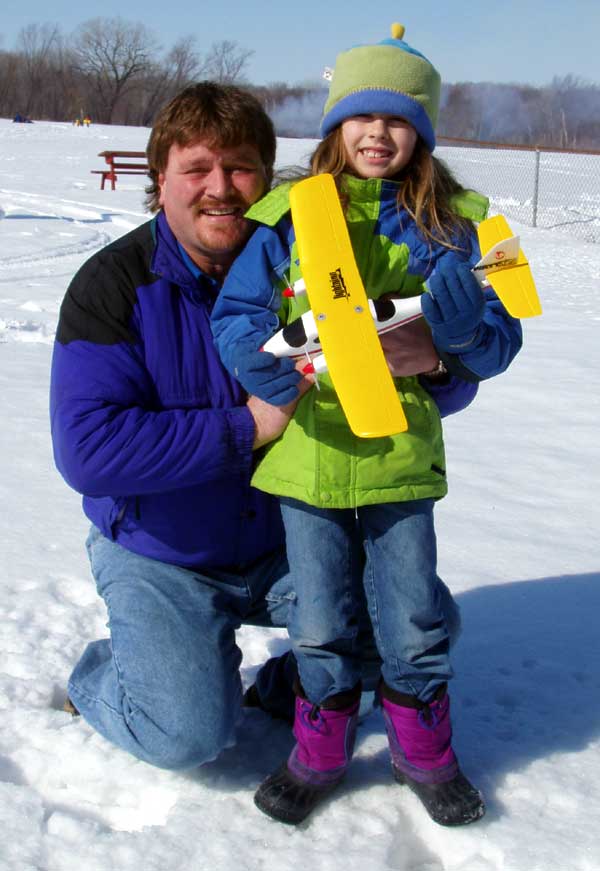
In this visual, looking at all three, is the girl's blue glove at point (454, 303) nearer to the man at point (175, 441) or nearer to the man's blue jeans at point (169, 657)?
the man at point (175, 441)

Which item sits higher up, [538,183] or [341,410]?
[341,410]

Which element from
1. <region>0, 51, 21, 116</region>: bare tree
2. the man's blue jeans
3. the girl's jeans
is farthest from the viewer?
<region>0, 51, 21, 116</region>: bare tree

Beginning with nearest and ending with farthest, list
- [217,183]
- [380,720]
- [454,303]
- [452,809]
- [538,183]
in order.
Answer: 1. [454,303]
2. [452,809]
3. [217,183]
4. [380,720]
5. [538,183]

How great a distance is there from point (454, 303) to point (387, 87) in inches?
23.6

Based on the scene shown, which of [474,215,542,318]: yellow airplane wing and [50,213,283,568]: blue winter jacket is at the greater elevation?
[474,215,542,318]: yellow airplane wing

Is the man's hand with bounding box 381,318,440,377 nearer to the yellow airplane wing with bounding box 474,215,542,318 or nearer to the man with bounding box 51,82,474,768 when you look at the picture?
the man with bounding box 51,82,474,768

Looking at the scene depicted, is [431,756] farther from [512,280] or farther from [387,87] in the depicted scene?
[387,87]

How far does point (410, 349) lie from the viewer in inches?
78.0

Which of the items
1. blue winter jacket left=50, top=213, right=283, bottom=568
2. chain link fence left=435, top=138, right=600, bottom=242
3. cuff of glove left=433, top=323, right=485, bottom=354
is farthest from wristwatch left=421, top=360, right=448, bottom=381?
chain link fence left=435, top=138, right=600, bottom=242

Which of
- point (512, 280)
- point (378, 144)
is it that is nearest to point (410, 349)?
point (512, 280)

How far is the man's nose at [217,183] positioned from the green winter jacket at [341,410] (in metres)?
0.13

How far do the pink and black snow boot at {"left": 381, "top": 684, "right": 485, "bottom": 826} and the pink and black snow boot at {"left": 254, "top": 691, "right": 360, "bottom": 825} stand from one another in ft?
0.36

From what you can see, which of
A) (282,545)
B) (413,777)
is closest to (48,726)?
(282,545)

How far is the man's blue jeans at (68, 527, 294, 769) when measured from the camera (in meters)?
2.10
